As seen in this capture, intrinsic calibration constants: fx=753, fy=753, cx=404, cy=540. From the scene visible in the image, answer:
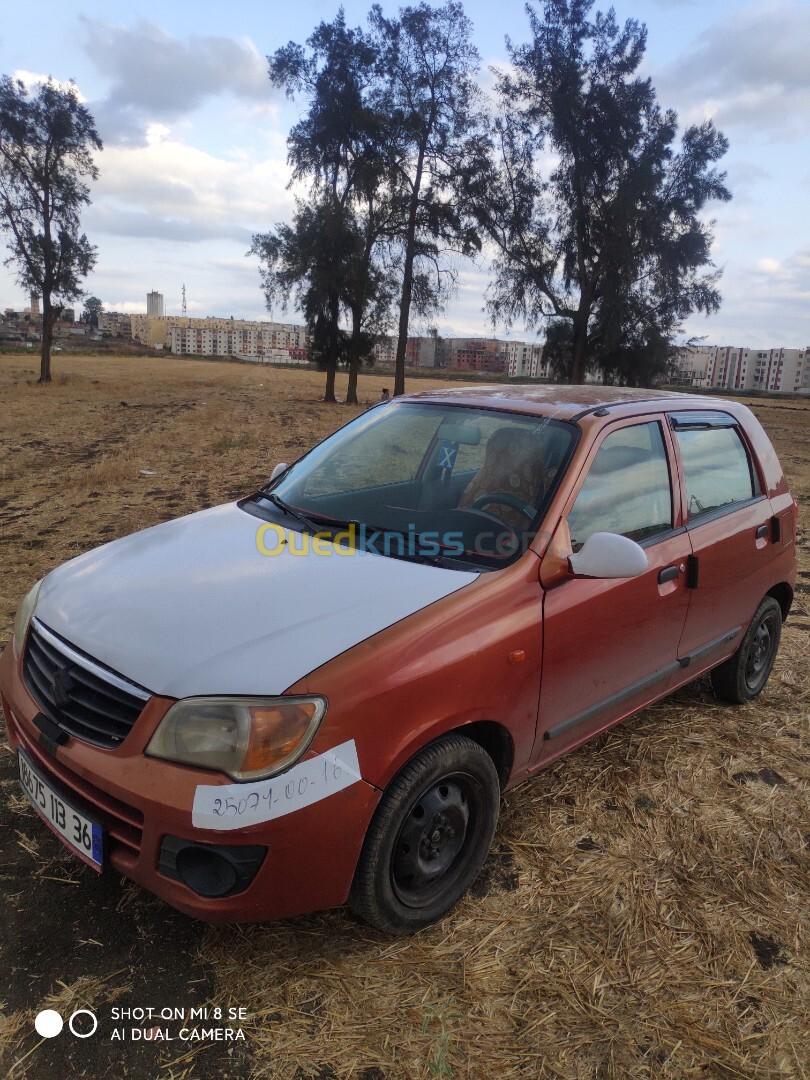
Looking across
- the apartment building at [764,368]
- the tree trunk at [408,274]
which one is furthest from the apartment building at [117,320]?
the tree trunk at [408,274]

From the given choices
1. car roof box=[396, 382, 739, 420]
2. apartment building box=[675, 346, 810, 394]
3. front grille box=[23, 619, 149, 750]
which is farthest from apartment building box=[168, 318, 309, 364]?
front grille box=[23, 619, 149, 750]

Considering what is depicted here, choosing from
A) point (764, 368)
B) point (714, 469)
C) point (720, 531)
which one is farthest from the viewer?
point (764, 368)

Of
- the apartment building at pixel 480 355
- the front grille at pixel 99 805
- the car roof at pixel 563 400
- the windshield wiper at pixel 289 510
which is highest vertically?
the apartment building at pixel 480 355

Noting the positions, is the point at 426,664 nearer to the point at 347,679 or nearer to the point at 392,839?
the point at 347,679

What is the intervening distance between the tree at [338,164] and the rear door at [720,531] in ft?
74.3

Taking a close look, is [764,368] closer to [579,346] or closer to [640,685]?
[579,346]

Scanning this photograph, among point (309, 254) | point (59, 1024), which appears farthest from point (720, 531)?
point (309, 254)

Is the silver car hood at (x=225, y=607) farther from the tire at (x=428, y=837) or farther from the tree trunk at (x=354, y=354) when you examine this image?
the tree trunk at (x=354, y=354)

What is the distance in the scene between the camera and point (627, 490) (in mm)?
3104

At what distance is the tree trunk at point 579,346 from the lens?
26.5 meters

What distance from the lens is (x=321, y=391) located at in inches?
1329

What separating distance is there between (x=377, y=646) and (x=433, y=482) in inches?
52.9

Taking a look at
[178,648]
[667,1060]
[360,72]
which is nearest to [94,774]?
[178,648]

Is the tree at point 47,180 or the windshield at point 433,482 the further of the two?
the tree at point 47,180
